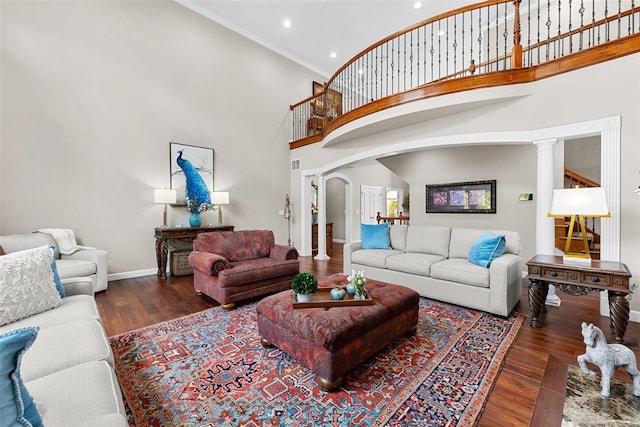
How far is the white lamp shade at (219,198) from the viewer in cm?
549

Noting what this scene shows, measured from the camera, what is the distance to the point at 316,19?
19.5ft

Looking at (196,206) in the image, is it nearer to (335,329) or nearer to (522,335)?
(335,329)

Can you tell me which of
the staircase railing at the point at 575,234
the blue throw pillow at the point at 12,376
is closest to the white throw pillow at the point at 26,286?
the blue throw pillow at the point at 12,376

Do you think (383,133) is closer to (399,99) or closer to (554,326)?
(399,99)

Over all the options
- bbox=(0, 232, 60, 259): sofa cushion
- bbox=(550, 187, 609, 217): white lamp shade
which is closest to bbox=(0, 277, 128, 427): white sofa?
bbox=(0, 232, 60, 259): sofa cushion

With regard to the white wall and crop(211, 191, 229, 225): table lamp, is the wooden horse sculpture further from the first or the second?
the white wall

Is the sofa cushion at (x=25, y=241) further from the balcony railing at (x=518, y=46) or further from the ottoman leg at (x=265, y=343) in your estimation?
the balcony railing at (x=518, y=46)

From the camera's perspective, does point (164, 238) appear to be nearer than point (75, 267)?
No

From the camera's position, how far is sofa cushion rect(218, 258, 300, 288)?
10.6 feet

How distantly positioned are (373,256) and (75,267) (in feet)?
13.1

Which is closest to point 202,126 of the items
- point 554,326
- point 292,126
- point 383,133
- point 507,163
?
point 292,126

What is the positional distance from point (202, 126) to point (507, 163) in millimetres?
5893

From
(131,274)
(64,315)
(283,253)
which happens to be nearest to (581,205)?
(283,253)

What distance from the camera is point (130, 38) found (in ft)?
15.5
